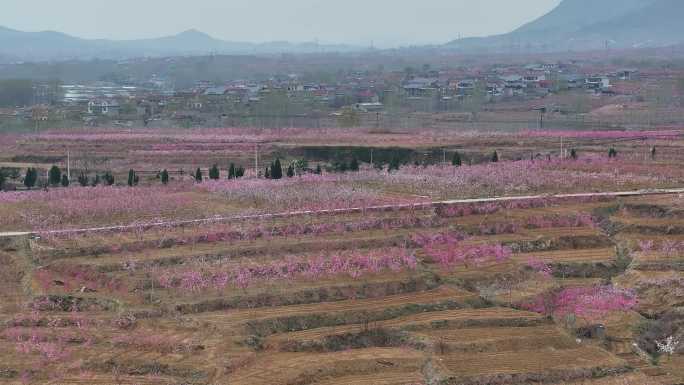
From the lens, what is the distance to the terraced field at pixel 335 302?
2356 cm

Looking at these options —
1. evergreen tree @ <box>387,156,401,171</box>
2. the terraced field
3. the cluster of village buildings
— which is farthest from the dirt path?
the cluster of village buildings

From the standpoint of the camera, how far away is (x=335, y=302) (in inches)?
1116

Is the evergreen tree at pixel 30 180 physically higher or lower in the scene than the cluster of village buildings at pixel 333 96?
lower

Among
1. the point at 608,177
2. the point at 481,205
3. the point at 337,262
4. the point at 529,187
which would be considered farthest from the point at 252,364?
the point at 608,177

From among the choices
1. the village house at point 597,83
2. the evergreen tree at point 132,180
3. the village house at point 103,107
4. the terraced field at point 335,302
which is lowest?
the terraced field at point 335,302

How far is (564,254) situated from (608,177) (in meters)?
14.1

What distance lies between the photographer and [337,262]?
1220 inches

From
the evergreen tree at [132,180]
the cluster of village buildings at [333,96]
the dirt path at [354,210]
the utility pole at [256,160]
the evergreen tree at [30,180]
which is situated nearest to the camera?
the dirt path at [354,210]

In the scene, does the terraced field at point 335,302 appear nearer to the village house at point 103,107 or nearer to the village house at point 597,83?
the village house at point 103,107

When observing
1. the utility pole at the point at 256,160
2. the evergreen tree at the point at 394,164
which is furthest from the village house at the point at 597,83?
the utility pole at the point at 256,160

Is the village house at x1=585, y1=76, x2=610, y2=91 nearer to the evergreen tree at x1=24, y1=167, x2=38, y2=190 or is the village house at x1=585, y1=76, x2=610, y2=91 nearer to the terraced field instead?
the evergreen tree at x1=24, y1=167, x2=38, y2=190

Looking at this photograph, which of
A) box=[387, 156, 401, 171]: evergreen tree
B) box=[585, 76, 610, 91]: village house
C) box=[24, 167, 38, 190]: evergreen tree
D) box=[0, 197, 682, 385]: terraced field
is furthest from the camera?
box=[585, 76, 610, 91]: village house

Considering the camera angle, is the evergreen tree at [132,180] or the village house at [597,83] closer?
the evergreen tree at [132,180]

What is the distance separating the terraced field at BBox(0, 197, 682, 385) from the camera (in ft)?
77.3
